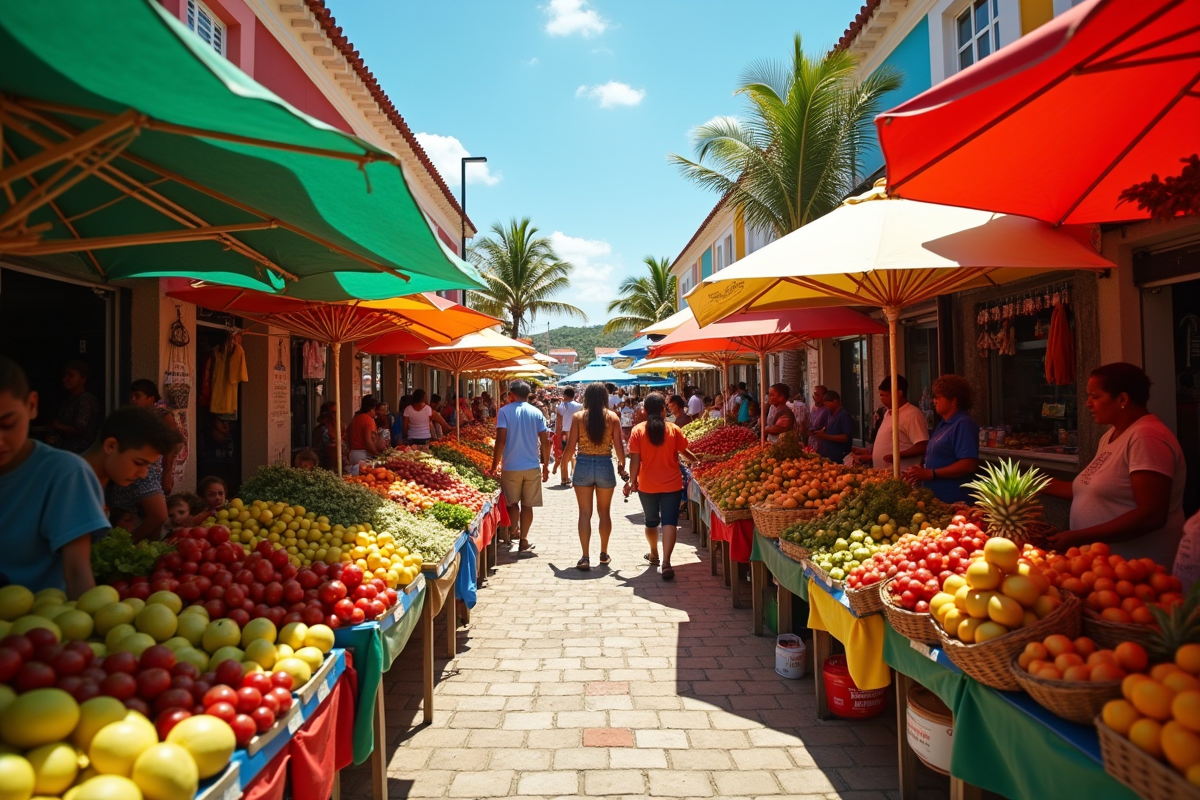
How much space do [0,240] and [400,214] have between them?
1314 mm

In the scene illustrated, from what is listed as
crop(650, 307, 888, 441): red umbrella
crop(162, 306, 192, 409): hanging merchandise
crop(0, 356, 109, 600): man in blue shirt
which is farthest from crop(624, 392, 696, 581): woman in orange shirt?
crop(0, 356, 109, 600): man in blue shirt

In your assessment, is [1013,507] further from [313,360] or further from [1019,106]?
[313,360]

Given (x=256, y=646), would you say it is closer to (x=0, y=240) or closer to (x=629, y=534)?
(x=0, y=240)

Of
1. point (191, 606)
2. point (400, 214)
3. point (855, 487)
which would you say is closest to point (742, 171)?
point (855, 487)

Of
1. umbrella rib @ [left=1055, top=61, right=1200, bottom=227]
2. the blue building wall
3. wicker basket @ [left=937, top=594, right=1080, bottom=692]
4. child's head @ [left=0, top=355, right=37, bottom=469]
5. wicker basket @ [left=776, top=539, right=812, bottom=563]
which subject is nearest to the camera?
child's head @ [left=0, top=355, right=37, bottom=469]

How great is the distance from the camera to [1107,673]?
85.4 inches

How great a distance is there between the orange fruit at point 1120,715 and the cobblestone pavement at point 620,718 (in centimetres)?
183

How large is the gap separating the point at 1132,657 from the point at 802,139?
1069cm

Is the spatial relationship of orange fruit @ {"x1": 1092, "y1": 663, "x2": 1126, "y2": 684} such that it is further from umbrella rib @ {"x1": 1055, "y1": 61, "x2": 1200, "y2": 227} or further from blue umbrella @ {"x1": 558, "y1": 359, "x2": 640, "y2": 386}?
blue umbrella @ {"x1": 558, "y1": 359, "x2": 640, "y2": 386}

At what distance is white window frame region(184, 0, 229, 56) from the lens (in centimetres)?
704

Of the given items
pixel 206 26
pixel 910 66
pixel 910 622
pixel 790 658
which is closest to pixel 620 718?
pixel 790 658

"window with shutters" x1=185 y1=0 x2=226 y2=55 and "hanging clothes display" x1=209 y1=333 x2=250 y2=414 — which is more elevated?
"window with shutters" x1=185 y1=0 x2=226 y2=55

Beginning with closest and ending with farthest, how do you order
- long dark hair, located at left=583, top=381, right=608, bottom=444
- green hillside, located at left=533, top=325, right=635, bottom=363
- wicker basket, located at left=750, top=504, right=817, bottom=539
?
1. wicker basket, located at left=750, top=504, right=817, bottom=539
2. long dark hair, located at left=583, top=381, right=608, bottom=444
3. green hillside, located at left=533, top=325, right=635, bottom=363

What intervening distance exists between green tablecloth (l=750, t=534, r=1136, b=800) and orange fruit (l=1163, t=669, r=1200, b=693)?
1.09ft
